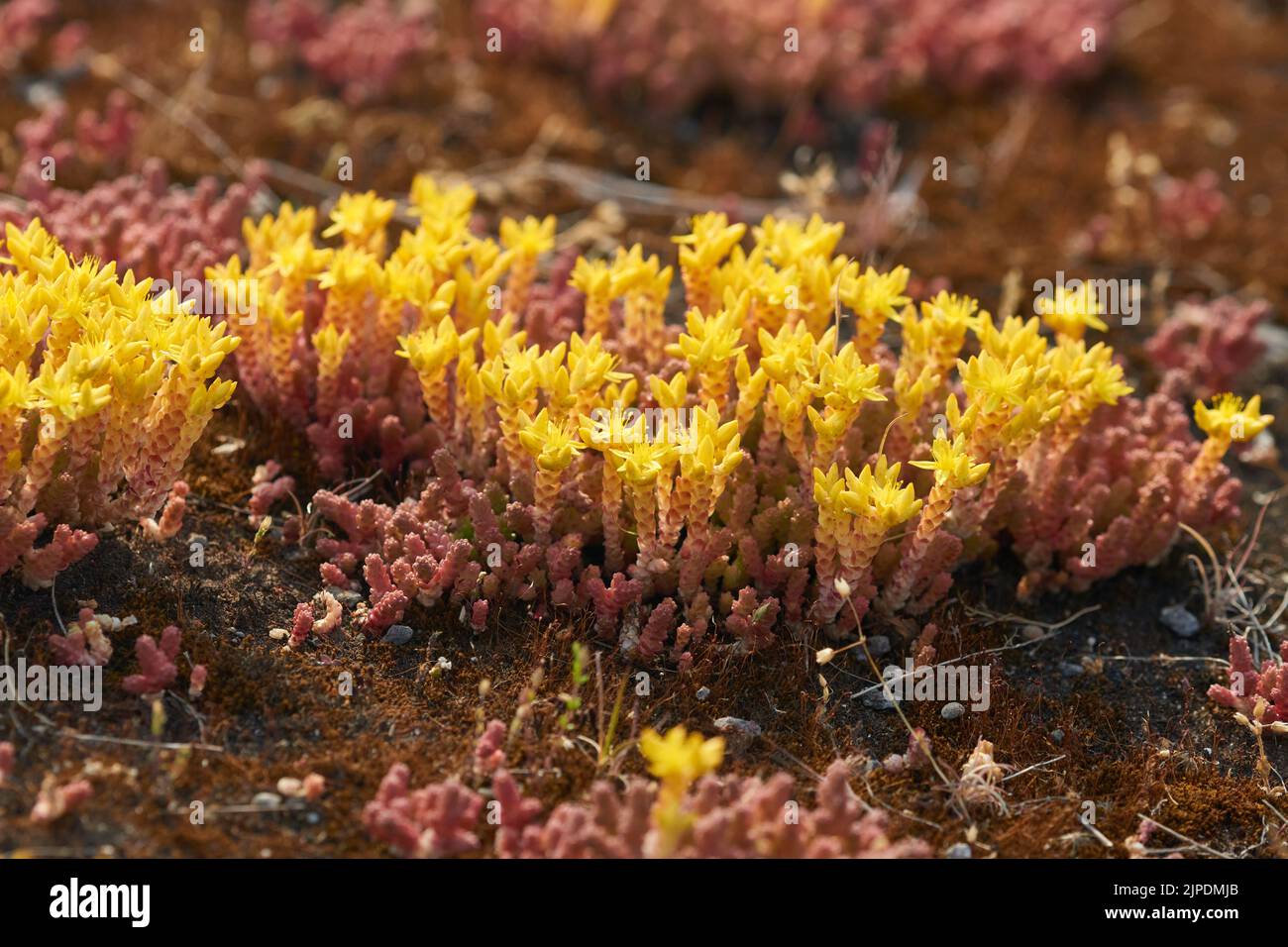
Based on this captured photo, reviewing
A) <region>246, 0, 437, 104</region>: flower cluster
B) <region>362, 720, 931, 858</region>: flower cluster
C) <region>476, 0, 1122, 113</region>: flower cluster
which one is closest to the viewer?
<region>362, 720, 931, 858</region>: flower cluster

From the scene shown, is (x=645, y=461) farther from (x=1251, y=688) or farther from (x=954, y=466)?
(x=1251, y=688)

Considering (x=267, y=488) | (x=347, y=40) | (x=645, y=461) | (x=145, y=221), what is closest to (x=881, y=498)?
(x=645, y=461)

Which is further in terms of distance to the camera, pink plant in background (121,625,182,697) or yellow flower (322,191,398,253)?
yellow flower (322,191,398,253)

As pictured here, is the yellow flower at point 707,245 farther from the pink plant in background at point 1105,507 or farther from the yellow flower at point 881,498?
the pink plant in background at point 1105,507

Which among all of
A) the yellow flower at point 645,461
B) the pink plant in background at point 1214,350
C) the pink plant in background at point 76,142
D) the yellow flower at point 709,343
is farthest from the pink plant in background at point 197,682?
the pink plant in background at point 1214,350

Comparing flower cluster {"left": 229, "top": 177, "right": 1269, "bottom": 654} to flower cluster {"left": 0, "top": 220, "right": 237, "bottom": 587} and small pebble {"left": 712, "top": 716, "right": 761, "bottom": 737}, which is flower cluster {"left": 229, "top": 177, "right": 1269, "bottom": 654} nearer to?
small pebble {"left": 712, "top": 716, "right": 761, "bottom": 737}

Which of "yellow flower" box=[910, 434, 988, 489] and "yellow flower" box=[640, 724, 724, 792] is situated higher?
"yellow flower" box=[910, 434, 988, 489]

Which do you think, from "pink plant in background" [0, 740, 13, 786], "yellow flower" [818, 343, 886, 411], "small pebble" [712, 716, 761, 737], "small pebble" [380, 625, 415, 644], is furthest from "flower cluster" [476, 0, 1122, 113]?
"pink plant in background" [0, 740, 13, 786]
